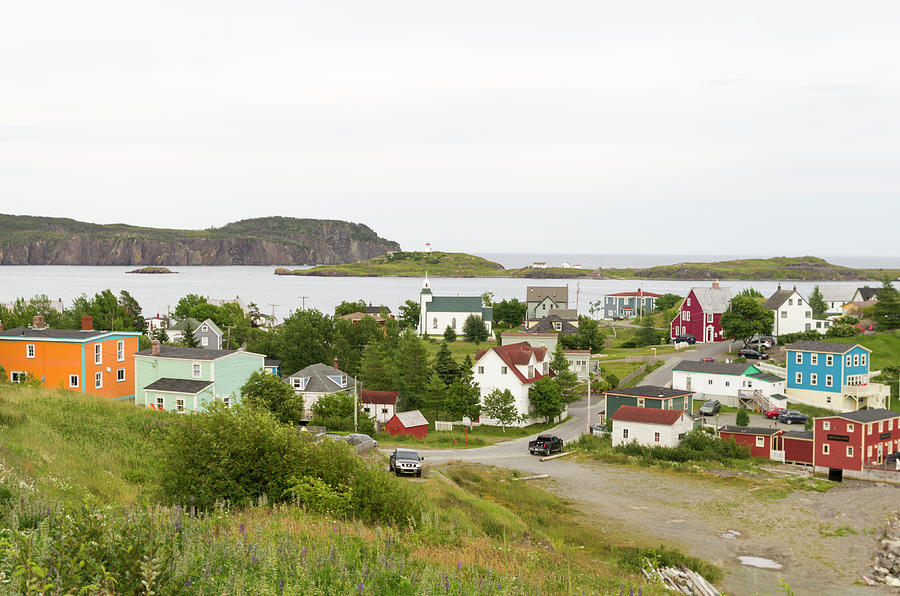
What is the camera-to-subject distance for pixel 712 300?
82750 mm

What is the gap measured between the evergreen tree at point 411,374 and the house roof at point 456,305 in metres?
47.0

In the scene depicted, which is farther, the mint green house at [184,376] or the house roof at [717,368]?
the house roof at [717,368]

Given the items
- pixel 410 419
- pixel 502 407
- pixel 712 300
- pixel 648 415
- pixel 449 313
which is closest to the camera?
pixel 648 415

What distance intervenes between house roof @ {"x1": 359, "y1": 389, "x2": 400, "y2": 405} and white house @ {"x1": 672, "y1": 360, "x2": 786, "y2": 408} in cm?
2206

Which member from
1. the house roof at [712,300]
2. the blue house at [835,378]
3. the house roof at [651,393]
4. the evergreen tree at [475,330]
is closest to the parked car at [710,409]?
the house roof at [651,393]

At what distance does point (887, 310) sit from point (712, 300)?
18599 mm

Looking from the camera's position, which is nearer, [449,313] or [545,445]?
[545,445]

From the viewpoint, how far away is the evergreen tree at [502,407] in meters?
48.6

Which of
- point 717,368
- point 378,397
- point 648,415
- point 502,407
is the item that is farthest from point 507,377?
point 717,368

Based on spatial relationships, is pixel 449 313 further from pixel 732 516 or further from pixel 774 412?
pixel 732 516

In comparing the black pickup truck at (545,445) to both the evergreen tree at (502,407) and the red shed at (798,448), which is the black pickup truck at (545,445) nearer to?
the evergreen tree at (502,407)

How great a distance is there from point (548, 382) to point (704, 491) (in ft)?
52.6

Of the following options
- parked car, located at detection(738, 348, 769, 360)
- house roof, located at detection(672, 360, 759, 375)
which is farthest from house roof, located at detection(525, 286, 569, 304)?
house roof, located at detection(672, 360, 759, 375)

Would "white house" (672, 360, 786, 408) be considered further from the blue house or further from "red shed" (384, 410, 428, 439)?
"red shed" (384, 410, 428, 439)
